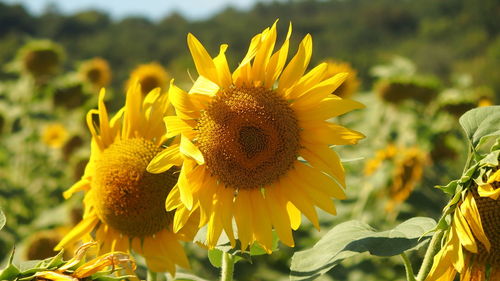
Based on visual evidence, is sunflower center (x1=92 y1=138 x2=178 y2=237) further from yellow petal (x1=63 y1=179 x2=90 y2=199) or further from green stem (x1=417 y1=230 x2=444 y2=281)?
green stem (x1=417 y1=230 x2=444 y2=281)

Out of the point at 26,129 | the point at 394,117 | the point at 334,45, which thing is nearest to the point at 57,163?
the point at 26,129

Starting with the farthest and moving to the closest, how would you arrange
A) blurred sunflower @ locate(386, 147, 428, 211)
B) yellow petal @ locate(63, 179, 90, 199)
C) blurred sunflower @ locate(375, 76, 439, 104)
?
blurred sunflower @ locate(375, 76, 439, 104) → blurred sunflower @ locate(386, 147, 428, 211) → yellow petal @ locate(63, 179, 90, 199)

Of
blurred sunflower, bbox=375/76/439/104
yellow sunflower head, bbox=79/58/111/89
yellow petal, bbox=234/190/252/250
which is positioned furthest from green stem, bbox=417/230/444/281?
yellow sunflower head, bbox=79/58/111/89

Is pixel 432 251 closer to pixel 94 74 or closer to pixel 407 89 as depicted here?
pixel 407 89

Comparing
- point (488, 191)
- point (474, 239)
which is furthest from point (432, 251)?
point (488, 191)

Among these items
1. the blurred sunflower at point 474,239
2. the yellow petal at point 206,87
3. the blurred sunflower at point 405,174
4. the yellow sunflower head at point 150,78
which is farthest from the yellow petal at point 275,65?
the yellow sunflower head at point 150,78

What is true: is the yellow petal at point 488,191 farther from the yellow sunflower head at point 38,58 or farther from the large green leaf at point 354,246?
the yellow sunflower head at point 38,58

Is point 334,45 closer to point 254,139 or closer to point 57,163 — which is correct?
point 57,163
